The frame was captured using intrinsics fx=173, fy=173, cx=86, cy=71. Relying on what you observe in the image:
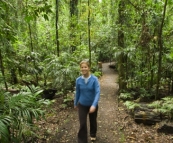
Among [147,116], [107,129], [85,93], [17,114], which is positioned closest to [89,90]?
[85,93]

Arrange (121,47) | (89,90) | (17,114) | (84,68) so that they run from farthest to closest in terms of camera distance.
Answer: (121,47) → (89,90) → (84,68) → (17,114)

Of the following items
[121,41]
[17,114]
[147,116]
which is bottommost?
[147,116]

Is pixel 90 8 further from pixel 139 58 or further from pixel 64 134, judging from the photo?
pixel 64 134

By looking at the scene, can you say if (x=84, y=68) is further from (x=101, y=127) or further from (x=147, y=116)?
(x=147, y=116)

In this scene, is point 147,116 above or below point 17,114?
below

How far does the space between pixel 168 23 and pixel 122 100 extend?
3.91 metres

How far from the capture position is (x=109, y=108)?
7336 mm

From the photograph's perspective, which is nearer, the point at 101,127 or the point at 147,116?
the point at 101,127

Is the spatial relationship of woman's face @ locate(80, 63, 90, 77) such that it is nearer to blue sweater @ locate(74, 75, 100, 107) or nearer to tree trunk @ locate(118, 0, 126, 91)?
blue sweater @ locate(74, 75, 100, 107)

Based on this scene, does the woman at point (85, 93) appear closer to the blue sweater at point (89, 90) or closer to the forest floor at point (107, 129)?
the blue sweater at point (89, 90)

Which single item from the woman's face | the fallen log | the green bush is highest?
the woman's face

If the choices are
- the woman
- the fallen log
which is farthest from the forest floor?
the woman

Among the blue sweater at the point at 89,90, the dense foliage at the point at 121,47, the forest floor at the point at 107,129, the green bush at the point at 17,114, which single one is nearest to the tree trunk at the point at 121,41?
the dense foliage at the point at 121,47

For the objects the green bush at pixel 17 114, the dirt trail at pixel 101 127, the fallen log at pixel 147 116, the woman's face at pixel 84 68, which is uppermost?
the woman's face at pixel 84 68
